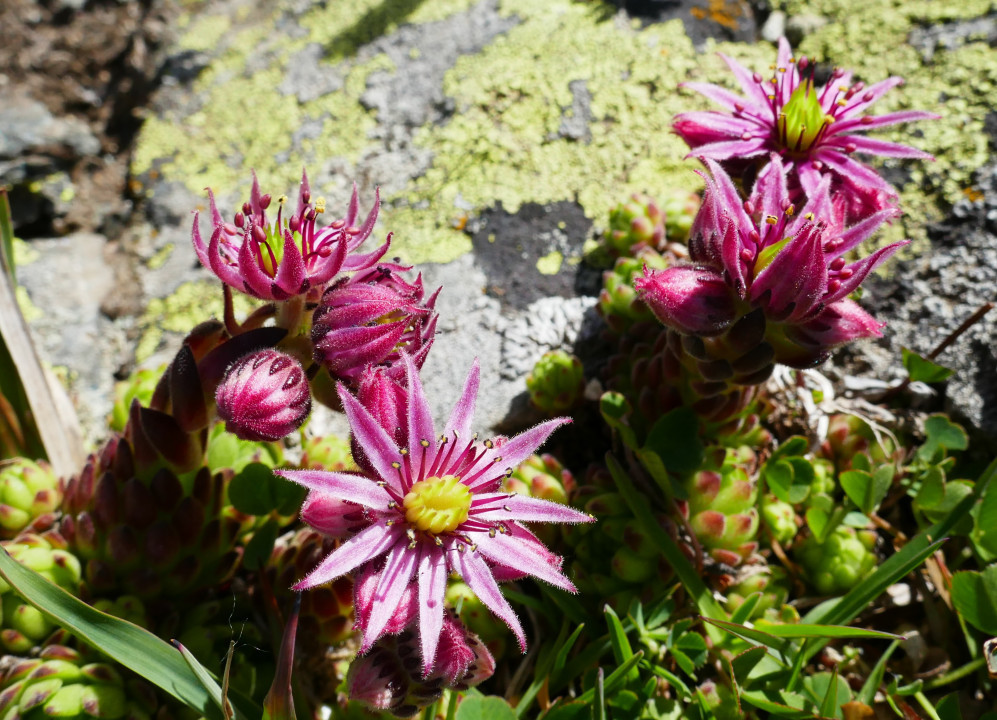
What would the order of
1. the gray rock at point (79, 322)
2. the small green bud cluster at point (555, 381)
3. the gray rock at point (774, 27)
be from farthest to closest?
the gray rock at point (774, 27) < the gray rock at point (79, 322) < the small green bud cluster at point (555, 381)

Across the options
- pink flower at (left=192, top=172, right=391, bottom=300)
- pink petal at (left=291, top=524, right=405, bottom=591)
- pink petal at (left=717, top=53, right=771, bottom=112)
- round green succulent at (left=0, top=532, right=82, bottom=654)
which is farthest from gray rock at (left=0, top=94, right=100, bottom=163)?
pink petal at (left=717, top=53, right=771, bottom=112)

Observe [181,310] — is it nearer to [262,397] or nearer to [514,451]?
[262,397]

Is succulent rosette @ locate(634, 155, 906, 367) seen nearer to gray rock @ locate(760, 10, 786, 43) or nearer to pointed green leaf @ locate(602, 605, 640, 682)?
pointed green leaf @ locate(602, 605, 640, 682)

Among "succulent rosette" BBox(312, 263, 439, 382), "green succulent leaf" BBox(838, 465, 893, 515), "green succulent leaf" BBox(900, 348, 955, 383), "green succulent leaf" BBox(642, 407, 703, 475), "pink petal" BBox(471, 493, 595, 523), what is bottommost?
"green succulent leaf" BBox(838, 465, 893, 515)

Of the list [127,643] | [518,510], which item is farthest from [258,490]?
[518,510]

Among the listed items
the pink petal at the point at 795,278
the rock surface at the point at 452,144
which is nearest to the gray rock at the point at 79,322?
the rock surface at the point at 452,144

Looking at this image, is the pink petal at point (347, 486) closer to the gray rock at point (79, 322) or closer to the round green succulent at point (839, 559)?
the round green succulent at point (839, 559)
